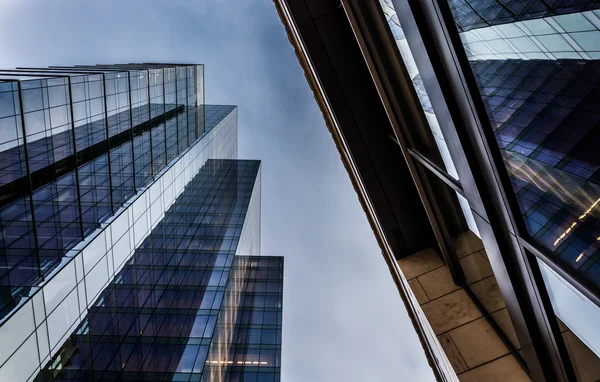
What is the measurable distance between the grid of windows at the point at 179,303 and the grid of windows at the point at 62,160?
230 inches

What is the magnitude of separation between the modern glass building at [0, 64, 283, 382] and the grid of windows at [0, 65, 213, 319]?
3.2 inches

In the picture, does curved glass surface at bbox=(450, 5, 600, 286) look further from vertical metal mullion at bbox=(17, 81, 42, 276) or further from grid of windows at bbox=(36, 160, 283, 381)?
grid of windows at bbox=(36, 160, 283, 381)

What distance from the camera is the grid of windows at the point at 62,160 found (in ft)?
54.3

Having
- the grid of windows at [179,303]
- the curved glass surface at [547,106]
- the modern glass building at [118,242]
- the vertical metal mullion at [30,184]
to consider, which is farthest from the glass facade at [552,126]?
the grid of windows at [179,303]

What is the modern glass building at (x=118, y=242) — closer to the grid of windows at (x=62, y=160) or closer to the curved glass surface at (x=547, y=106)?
the grid of windows at (x=62, y=160)

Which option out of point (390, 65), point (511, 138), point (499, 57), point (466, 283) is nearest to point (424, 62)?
point (499, 57)

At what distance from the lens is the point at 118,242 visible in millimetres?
25172

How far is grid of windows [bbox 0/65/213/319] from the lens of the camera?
16547mm

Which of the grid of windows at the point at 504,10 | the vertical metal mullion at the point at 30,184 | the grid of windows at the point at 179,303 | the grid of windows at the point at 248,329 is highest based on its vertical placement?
the grid of windows at the point at 504,10

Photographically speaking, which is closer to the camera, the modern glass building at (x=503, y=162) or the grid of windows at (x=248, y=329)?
the modern glass building at (x=503, y=162)

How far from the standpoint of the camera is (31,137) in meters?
18.0

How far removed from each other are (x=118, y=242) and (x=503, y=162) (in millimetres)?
26402

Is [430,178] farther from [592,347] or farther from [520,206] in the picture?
[592,347]

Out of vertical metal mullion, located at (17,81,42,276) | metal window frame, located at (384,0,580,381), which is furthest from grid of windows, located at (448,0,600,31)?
vertical metal mullion, located at (17,81,42,276)
